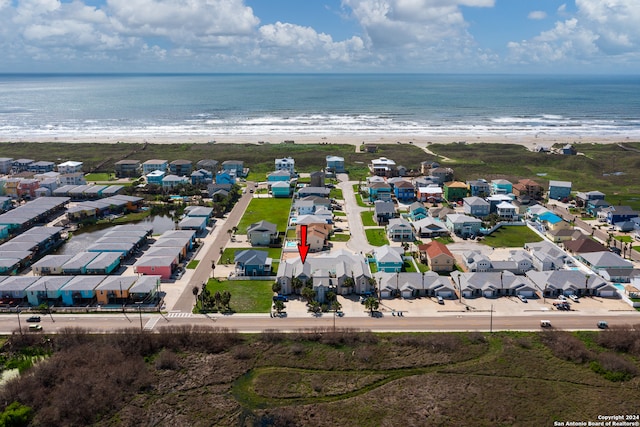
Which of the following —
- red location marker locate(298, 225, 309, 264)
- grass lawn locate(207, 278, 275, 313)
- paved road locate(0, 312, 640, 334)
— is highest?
red location marker locate(298, 225, 309, 264)

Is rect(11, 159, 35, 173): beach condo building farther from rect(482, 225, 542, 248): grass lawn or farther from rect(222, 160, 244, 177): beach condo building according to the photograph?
rect(482, 225, 542, 248): grass lawn

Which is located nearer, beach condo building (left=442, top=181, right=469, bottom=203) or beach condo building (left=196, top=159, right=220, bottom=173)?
beach condo building (left=442, top=181, right=469, bottom=203)

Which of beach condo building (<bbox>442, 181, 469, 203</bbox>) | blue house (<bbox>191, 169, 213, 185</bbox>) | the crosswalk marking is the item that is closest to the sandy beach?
Result: blue house (<bbox>191, 169, 213, 185</bbox>)

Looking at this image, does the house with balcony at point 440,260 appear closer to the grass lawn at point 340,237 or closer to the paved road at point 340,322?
the paved road at point 340,322

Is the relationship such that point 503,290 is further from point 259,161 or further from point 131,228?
point 259,161

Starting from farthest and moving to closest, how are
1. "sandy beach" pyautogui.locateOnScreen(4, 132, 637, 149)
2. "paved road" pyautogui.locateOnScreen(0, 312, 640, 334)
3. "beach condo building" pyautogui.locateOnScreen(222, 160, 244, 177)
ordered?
"sandy beach" pyautogui.locateOnScreen(4, 132, 637, 149) → "beach condo building" pyautogui.locateOnScreen(222, 160, 244, 177) → "paved road" pyautogui.locateOnScreen(0, 312, 640, 334)

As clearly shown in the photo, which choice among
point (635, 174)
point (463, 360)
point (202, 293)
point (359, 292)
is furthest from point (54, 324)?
point (635, 174)

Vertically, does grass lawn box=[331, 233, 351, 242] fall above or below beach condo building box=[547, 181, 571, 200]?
below
